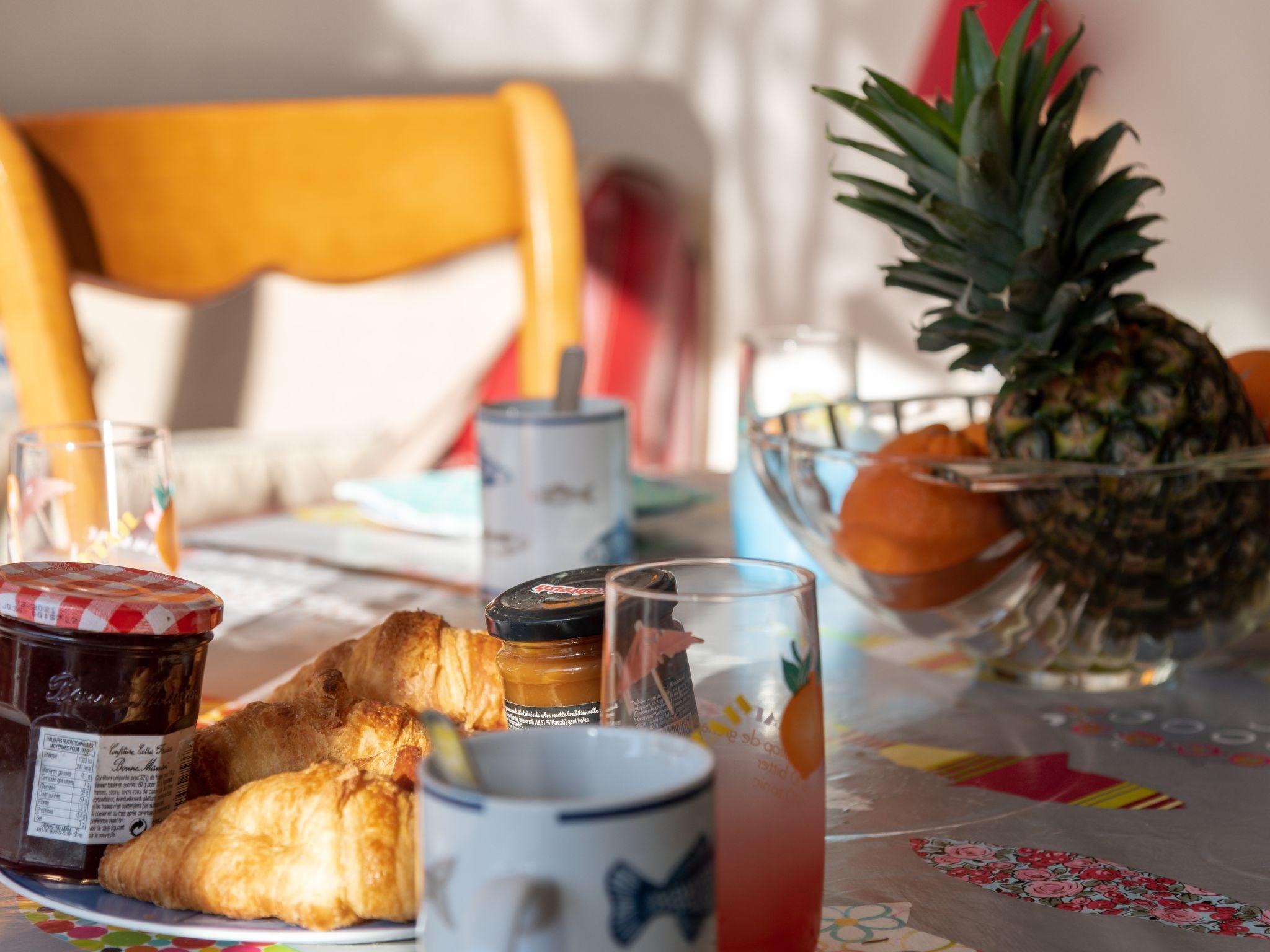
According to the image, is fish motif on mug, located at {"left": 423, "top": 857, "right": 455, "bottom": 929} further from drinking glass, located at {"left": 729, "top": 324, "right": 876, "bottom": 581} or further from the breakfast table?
drinking glass, located at {"left": 729, "top": 324, "right": 876, "bottom": 581}

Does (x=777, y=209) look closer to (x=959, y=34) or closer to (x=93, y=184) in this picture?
(x=93, y=184)

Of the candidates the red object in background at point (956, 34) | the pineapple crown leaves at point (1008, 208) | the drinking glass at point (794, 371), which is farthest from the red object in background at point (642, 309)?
the pineapple crown leaves at point (1008, 208)

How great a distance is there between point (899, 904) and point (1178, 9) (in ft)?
6.47

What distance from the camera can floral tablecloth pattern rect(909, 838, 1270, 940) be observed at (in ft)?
1.40

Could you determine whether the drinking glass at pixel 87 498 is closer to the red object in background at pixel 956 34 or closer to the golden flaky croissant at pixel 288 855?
the golden flaky croissant at pixel 288 855

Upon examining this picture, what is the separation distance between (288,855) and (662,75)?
104 inches

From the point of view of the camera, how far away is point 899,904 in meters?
0.44

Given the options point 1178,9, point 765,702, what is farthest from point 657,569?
point 1178,9

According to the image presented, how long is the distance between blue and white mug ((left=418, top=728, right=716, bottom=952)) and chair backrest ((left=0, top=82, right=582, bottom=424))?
3.14ft

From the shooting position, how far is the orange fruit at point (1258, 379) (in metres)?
0.74

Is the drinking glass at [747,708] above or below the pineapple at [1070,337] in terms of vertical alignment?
below

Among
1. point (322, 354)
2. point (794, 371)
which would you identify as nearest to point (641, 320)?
point (322, 354)

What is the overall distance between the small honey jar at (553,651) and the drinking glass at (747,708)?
5 centimetres

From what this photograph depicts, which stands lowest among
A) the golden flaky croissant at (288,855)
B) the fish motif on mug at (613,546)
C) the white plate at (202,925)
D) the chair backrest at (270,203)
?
the white plate at (202,925)
